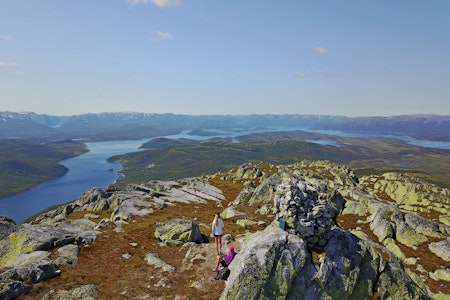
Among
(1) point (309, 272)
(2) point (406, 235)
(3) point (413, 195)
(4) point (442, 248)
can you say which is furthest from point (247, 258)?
(3) point (413, 195)

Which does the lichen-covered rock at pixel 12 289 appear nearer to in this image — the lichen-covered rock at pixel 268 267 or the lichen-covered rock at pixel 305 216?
the lichen-covered rock at pixel 268 267

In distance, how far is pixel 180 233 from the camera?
129 ft

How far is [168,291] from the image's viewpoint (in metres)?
26.0

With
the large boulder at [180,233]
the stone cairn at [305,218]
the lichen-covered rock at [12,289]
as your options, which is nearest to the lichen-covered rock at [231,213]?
the large boulder at [180,233]

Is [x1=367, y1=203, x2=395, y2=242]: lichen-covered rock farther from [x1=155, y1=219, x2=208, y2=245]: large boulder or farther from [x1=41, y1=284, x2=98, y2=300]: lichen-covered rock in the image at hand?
[x1=41, y1=284, x2=98, y2=300]: lichen-covered rock

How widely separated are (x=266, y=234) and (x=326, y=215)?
6.13 metres

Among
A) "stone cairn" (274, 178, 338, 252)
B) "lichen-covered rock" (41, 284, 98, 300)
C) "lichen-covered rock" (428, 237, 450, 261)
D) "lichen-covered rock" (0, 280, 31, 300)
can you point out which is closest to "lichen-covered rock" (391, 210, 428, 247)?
"lichen-covered rock" (428, 237, 450, 261)

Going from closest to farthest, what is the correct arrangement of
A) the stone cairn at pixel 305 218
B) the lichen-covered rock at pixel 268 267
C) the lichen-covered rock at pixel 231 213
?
the lichen-covered rock at pixel 268 267 → the stone cairn at pixel 305 218 → the lichen-covered rock at pixel 231 213

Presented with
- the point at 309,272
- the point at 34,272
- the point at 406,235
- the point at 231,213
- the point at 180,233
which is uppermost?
the point at 309,272

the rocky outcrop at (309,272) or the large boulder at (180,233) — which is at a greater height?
the rocky outcrop at (309,272)

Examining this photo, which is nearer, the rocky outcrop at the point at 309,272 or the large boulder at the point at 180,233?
the rocky outcrop at the point at 309,272

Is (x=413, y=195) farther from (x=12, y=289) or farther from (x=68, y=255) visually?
(x=12, y=289)

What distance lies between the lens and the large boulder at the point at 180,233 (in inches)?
1512

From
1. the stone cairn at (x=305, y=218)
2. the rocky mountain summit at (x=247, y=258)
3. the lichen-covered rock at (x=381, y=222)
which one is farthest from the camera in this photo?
the lichen-covered rock at (x=381, y=222)
